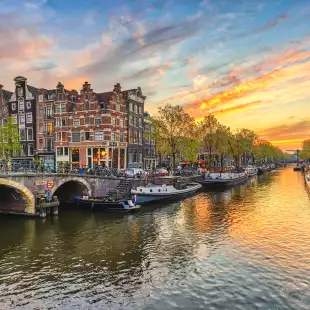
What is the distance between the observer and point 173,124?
A: 187ft

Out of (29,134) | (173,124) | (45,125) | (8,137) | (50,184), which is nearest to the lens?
(50,184)

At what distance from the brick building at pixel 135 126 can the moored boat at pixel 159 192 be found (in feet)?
63.1

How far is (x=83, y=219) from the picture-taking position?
1283 inches

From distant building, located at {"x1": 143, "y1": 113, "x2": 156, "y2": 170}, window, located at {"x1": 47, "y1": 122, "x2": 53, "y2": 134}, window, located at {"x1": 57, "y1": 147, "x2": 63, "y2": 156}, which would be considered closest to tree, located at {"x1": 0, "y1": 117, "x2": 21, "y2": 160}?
window, located at {"x1": 57, "y1": 147, "x2": 63, "y2": 156}

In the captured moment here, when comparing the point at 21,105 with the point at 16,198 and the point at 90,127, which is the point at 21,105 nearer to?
the point at 90,127

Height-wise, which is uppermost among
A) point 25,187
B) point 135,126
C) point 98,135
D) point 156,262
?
point 135,126

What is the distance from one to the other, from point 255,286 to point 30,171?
2856 centimetres

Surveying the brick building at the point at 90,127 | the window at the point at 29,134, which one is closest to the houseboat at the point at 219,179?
the brick building at the point at 90,127

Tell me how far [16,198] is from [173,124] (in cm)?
3269

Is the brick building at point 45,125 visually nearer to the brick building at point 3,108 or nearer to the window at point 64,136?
the window at point 64,136

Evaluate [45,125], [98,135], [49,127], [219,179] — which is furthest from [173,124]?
[45,125]

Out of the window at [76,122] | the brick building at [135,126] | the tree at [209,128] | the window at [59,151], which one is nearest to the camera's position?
the window at [76,122]

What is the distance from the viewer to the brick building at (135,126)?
65562 millimetres

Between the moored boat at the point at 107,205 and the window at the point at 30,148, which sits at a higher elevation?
the window at the point at 30,148
